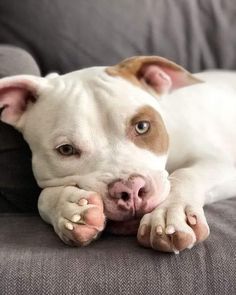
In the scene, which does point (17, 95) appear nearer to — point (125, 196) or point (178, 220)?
point (125, 196)

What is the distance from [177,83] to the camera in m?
1.65

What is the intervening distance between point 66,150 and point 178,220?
1.11ft

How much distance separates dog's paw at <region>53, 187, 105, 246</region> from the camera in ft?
4.04

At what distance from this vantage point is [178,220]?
122 cm

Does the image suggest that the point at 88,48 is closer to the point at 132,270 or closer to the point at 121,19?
the point at 121,19

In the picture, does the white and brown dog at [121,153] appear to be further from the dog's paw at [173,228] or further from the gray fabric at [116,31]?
the gray fabric at [116,31]

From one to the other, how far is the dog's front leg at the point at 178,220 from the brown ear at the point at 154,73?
27 centimetres

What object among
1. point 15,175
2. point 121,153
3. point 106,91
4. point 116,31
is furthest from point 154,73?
point 116,31

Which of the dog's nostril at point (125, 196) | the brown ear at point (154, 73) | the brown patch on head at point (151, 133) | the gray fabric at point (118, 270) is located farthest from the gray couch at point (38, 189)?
the brown ear at point (154, 73)

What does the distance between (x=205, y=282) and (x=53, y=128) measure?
1.68 feet

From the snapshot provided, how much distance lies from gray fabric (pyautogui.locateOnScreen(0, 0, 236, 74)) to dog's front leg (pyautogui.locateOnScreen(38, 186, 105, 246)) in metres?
0.89

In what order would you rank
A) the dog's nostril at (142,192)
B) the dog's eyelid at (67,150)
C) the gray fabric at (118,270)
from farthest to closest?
the dog's eyelid at (67,150) < the dog's nostril at (142,192) < the gray fabric at (118,270)

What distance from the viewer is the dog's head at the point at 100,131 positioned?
50.7 inches

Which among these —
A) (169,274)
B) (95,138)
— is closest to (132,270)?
(169,274)
